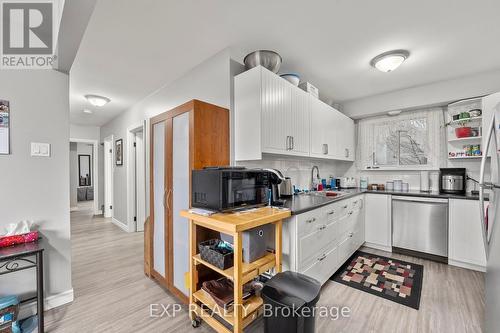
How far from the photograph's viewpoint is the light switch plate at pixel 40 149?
72.8 inches

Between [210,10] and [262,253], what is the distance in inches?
75.6

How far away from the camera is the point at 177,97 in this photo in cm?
289

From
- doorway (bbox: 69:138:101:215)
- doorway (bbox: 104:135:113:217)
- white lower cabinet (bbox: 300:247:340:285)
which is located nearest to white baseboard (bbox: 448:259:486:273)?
white lower cabinet (bbox: 300:247:340:285)

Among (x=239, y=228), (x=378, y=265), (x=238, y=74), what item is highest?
(x=238, y=74)

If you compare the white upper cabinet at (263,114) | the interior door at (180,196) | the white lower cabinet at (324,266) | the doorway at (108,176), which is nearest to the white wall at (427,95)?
the white upper cabinet at (263,114)

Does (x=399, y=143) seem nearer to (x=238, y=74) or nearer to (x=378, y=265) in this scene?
(x=378, y=265)

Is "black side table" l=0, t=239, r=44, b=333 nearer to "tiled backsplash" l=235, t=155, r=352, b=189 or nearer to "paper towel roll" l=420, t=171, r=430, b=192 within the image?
"tiled backsplash" l=235, t=155, r=352, b=189

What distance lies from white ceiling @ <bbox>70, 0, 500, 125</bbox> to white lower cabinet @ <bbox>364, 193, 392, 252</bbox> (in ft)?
5.74

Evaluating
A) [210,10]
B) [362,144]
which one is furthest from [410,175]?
[210,10]

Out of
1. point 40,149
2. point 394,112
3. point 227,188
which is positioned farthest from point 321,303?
point 394,112

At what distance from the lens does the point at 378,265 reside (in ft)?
8.77

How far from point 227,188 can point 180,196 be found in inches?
25.6

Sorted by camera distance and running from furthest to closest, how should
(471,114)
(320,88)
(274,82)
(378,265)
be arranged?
(320,88) < (471,114) < (378,265) < (274,82)

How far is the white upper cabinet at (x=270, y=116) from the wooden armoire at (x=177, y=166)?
197mm
